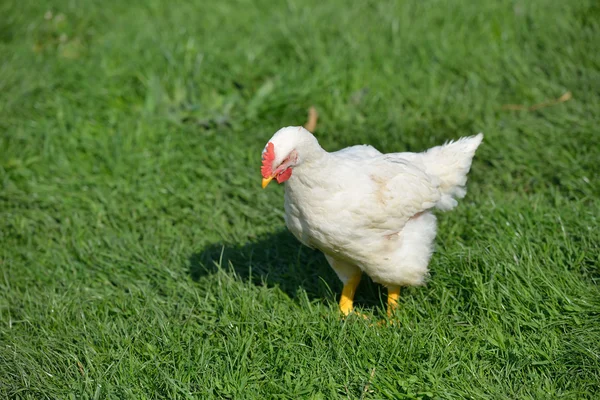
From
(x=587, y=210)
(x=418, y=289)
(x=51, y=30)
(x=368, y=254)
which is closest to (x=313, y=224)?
(x=368, y=254)

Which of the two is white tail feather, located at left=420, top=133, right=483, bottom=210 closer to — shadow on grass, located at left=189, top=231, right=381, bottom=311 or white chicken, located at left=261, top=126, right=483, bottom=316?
white chicken, located at left=261, top=126, right=483, bottom=316

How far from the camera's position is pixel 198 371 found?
362 centimetres

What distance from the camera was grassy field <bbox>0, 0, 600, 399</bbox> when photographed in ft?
12.0

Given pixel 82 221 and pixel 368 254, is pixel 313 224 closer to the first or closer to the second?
pixel 368 254

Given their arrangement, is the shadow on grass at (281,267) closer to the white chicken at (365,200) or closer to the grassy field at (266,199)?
the grassy field at (266,199)

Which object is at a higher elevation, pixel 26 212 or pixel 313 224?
pixel 313 224

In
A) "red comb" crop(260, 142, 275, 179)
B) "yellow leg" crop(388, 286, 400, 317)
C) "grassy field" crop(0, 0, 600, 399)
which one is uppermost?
"red comb" crop(260, 142, 275, 179)

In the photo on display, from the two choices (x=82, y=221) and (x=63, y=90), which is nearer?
(x=82, y=221)

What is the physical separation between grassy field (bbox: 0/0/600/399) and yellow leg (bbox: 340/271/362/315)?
10cm

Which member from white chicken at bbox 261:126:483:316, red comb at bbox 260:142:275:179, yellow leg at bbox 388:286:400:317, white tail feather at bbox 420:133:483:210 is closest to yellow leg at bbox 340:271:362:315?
white chicken at bbox 261:126:483:316

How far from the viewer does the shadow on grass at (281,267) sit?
451cm

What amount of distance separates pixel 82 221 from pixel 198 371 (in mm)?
2115

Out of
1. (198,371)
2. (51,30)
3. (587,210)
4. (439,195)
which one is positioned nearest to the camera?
(198,371)

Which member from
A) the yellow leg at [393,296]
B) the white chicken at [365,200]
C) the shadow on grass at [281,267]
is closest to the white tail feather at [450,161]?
the white chicken at [365,200]
